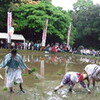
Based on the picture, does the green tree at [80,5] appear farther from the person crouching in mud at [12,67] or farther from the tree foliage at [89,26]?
the person crouching in mud at [12,67]

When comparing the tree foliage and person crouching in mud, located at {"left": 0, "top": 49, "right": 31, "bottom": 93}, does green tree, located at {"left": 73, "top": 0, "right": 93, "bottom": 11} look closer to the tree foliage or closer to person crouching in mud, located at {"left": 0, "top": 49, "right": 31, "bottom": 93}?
the tree foliage

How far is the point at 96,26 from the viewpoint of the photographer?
179ft

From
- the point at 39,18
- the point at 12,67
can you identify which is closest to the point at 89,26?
the point at 39,18

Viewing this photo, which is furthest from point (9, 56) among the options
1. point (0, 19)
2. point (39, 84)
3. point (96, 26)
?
point (96, 26)

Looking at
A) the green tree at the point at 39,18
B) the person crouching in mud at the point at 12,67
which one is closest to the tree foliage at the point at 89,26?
the green tree at the point at 39,18

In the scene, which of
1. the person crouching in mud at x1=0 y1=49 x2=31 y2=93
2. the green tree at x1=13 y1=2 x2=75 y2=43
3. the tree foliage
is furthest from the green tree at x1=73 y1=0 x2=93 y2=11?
the person crouching in mud at x1=0 y1=49 x2=31 y2=93

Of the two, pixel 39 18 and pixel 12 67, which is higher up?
pixel 39 18

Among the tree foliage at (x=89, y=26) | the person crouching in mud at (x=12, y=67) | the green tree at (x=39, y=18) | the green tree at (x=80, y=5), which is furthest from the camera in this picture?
the green tree at (x=80, y=5)

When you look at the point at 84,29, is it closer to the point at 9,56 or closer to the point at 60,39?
the point at 60,39

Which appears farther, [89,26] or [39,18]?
[89,26]

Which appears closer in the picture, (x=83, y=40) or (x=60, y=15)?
(x=60, y=15)

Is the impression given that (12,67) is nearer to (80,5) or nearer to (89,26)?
(89,26)

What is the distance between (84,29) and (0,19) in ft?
59.0

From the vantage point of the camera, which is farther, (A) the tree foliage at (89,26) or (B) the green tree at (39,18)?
(A) the tree foliage at (89,26)
